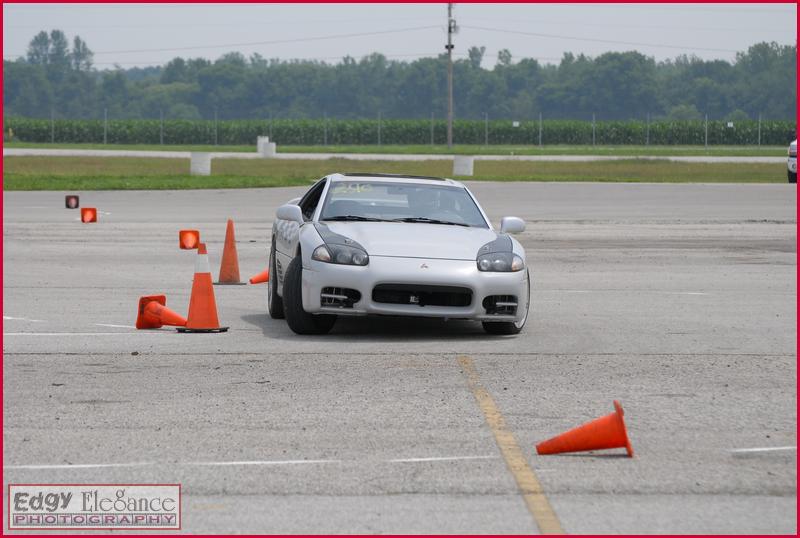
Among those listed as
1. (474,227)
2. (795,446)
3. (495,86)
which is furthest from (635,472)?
(495,86)

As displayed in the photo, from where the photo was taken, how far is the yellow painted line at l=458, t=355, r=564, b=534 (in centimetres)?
577

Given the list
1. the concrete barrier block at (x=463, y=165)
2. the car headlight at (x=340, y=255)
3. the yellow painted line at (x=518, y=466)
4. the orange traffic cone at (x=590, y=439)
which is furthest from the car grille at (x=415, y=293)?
the concrete barrier block at (x=463, y=165)

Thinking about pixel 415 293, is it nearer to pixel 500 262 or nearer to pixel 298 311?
pixel 500 262

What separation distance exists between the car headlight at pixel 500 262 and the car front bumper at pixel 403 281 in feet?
0.18

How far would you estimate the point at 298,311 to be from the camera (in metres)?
11.3

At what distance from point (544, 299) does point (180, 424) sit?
23.1 feet

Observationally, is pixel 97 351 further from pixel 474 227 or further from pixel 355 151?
pixel 355 151

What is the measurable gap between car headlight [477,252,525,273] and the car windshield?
0.94m

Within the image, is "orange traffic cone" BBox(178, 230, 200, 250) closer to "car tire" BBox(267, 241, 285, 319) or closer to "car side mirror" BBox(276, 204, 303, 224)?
"car tire" BBox(267, 241, 285, 319)

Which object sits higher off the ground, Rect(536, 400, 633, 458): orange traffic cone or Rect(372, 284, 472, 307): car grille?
Rect(372, 284, 472, 307): car grille

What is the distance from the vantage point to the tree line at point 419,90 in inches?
5374

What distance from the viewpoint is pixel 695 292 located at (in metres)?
14.9

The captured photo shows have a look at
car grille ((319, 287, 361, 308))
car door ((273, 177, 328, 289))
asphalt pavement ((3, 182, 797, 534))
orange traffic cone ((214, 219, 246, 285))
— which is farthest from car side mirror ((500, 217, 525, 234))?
orange traffic cone ((214, 219, 246, 285))

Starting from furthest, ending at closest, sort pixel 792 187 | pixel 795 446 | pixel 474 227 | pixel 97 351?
pixel 792 187 < pixel 474 227 < pixel 97 351 < pixel 795 446
